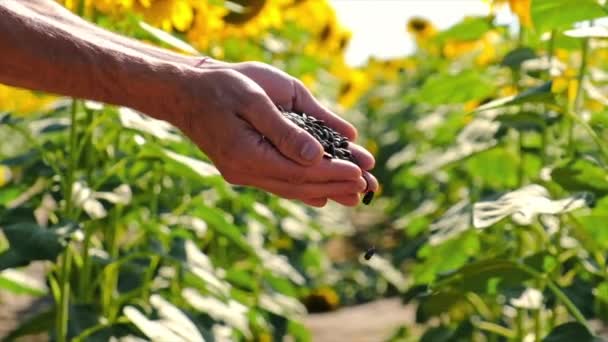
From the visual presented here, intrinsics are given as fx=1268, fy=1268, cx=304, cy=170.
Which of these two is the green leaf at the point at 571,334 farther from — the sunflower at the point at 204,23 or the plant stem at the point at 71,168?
the sunflower at the point at 204,23

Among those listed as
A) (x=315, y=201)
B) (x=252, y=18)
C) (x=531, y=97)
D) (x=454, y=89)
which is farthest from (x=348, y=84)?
(x=315, y=201)

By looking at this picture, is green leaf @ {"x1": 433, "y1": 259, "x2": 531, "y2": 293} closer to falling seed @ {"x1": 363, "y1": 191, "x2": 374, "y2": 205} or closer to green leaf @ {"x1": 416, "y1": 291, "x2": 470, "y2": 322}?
green leaf @ {"x1": 416, "y1": 291, "x2": 470, "y2": 322}

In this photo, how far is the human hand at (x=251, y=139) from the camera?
1.39 metres

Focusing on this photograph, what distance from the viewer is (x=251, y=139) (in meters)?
1.40

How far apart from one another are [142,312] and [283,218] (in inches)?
73.0

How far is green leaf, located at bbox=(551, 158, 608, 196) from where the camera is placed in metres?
2.12

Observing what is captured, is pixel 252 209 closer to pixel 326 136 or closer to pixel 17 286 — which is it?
pixel 17 286

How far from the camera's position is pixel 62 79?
1.48 meters

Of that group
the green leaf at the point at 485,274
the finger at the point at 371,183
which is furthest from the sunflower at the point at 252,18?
the finger at the point at 371,183

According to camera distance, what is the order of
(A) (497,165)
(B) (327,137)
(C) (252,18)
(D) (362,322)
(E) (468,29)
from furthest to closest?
(D) (362,322)
(C) (252,18)
(A) (497,165)
(E) (468,29)
(B) (327,137)

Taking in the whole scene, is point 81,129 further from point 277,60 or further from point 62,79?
point 277,60

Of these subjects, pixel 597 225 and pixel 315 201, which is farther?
pixel 597 225

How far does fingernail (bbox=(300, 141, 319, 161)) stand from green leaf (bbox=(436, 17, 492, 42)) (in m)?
1.57

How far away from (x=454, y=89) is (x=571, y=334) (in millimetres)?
747
